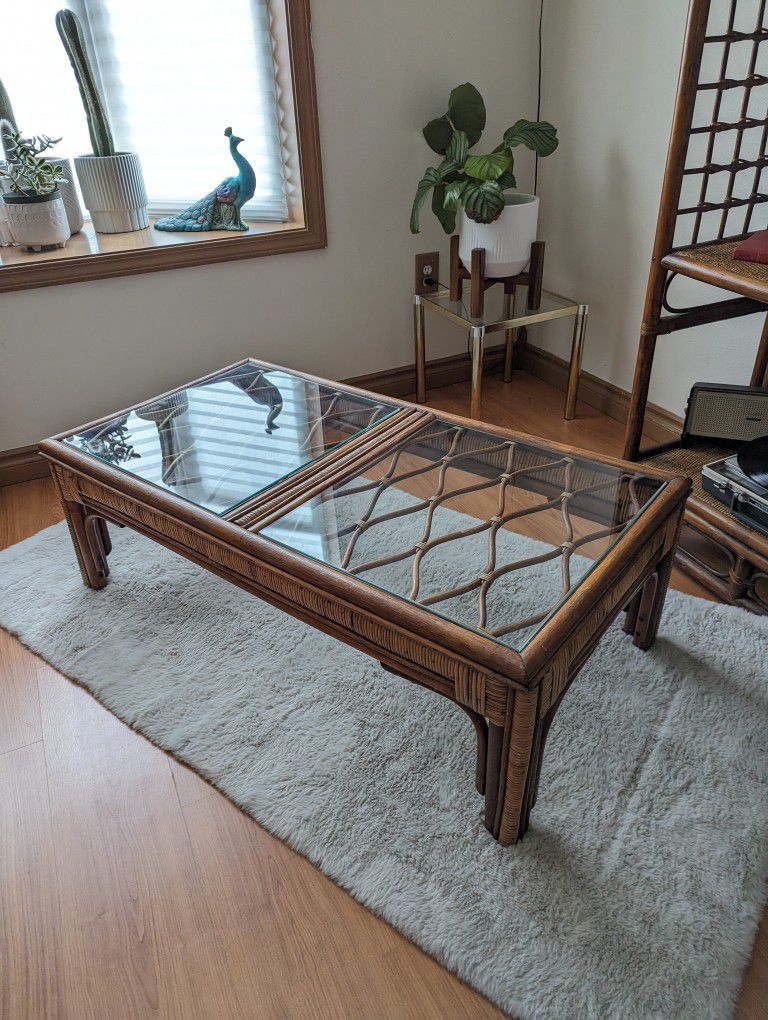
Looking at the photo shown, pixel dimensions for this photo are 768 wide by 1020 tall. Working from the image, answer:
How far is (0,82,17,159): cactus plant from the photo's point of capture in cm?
199

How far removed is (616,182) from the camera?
2178mm

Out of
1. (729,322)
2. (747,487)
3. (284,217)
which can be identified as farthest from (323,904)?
(284,217)

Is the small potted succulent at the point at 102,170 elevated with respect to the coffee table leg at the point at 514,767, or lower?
elevated

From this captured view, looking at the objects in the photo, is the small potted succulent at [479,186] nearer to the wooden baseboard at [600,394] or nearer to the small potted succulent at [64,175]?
the wooden baseboard at [600,394]

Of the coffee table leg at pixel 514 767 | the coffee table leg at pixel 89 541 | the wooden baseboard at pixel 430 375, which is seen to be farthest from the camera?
the wooden baseboard at pixel 430 375

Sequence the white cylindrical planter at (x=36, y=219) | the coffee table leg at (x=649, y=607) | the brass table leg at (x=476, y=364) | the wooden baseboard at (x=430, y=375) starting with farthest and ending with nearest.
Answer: the wooden baseboard at (x=430, y=375) → the brass table leg at (x=476, y=364) → the white cylindrical planter at (x=36, y=219) → the coffee table leg at (x=649, y=607)

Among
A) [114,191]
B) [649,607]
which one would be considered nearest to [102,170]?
[114,191]

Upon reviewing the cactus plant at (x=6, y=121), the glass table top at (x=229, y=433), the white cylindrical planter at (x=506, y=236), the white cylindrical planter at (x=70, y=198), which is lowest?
the glass table top at (x=229, y=433)

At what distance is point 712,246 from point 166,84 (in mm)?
1612

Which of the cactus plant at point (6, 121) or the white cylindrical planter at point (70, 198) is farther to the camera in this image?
the white cylindrical planter at point (70, 198)

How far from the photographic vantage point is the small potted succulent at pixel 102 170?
1.96 metres

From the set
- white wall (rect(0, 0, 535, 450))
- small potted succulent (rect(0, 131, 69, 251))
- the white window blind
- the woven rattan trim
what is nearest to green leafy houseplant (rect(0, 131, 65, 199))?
small potted succulent (rect(0, 131, 69, 251))

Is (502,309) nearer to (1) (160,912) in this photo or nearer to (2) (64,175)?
(2) (64,175)

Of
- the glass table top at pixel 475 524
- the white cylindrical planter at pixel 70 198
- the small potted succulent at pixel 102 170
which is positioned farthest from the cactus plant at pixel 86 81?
the glass table top at pixel 475 524
